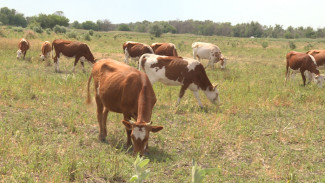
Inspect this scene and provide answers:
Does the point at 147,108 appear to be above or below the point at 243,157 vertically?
above

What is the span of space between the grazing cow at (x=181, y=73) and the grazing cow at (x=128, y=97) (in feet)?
11.1

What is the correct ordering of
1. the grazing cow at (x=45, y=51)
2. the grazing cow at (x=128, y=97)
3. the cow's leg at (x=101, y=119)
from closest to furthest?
1. the grazing cow at (x=128, y=97)
2. the cow's leg at (x=101, y=119)
3. the grazing cow at (x=45, y=51)

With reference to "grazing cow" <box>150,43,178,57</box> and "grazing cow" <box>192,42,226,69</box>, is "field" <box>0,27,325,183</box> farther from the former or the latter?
"grazing cow" <box>192,42,226,69</box>

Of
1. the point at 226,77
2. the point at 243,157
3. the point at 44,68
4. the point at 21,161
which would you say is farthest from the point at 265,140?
the point at 44,68

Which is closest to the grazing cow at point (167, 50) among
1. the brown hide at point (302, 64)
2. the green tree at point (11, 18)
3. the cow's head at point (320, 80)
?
the brown hide at point (302, 64)

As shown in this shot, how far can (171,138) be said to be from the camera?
23.2 feet

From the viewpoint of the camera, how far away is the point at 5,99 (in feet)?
29.2

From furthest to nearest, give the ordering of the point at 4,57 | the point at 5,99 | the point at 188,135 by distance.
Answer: the point at 4,57, the point at 5,99, the point at 188,135

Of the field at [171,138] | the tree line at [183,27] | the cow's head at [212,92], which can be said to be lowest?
the field at [171,138]

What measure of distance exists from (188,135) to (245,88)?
247 inches

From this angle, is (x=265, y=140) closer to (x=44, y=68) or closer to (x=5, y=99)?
(x=5, y=99)

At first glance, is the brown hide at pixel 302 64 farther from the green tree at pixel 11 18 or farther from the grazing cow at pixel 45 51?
the green tree at pixel 11 18

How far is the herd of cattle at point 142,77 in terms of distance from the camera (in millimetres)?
5603

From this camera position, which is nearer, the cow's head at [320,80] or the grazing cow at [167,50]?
the cow's head at [320,80]
